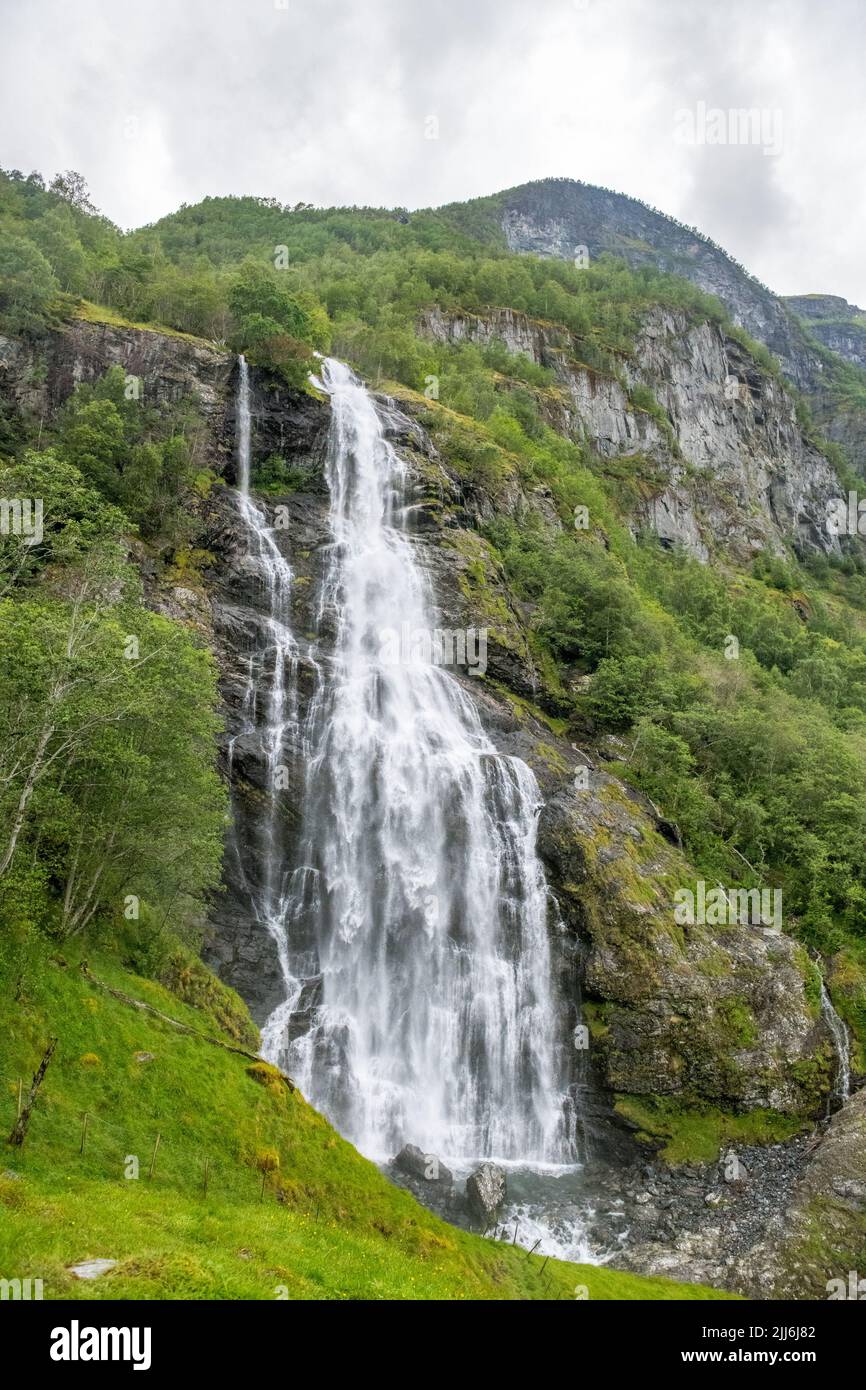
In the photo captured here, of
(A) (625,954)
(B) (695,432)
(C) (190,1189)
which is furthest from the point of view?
(B) (695,432)

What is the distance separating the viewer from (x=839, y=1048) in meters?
27.6

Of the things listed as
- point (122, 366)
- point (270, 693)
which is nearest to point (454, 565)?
point (270, 693)

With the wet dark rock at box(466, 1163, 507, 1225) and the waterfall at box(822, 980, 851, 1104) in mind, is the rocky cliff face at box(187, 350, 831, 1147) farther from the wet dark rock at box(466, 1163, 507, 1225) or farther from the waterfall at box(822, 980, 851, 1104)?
the wet dark rock at box(466, 1163, 507, 1225)

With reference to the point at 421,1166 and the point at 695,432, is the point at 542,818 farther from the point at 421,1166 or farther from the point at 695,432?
the point at 695,432

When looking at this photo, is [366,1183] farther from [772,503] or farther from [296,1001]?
[772,503]

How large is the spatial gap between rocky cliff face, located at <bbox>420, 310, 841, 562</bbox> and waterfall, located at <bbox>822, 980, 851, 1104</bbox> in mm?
64422

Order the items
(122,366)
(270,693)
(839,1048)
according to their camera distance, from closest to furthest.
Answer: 1. (839,1048)
2. (270,693)
3. (122,366)

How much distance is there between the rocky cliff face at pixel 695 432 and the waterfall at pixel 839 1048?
6442 centimetres

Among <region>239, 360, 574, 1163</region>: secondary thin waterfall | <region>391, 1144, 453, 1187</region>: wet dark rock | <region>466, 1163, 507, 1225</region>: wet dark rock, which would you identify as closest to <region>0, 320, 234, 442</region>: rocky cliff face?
<region>239, 360, 574, 1163</region>: secondary thin waterfall

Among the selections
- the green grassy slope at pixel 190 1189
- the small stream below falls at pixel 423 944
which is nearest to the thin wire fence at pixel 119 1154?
the green grassy slope at pixel 190 1189

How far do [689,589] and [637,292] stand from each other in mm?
69088

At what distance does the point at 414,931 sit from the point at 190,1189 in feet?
46.2

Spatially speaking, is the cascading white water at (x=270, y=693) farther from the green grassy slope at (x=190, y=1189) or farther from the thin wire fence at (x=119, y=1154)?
the thin wire fence at (x=119, y=1154)
